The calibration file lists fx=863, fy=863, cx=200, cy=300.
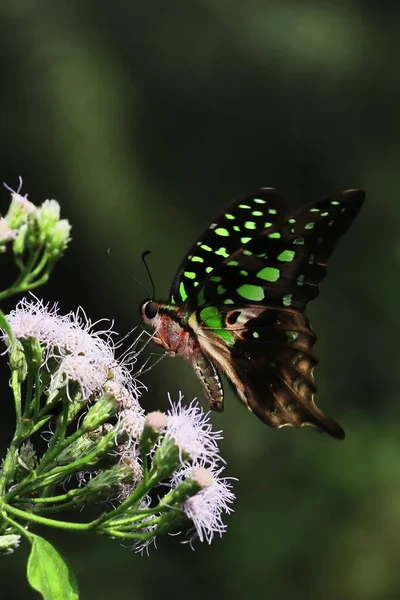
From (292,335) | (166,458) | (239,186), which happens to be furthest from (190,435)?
(239,186)

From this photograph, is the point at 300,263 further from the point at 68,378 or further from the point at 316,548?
the point at 316,548

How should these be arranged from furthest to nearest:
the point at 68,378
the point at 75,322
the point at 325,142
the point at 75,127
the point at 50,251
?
the point at 325,142, the point at 75,127, the point at 75,322, the point at 68,378, the point at 50,251

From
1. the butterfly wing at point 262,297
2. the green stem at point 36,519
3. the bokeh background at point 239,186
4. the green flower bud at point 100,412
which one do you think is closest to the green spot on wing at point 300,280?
the butterfly wing at point 262,297

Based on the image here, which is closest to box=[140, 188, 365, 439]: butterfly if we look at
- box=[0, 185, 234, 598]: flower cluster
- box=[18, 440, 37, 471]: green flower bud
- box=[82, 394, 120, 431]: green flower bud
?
box=[0, 185, 234, 598]: flower cluster

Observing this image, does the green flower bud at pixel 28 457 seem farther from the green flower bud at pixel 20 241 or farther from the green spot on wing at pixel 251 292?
the green spot on wing at pixel 251 292

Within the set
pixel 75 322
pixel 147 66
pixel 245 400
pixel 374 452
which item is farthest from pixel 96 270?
pixel 75 322

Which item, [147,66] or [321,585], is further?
[147,66]
